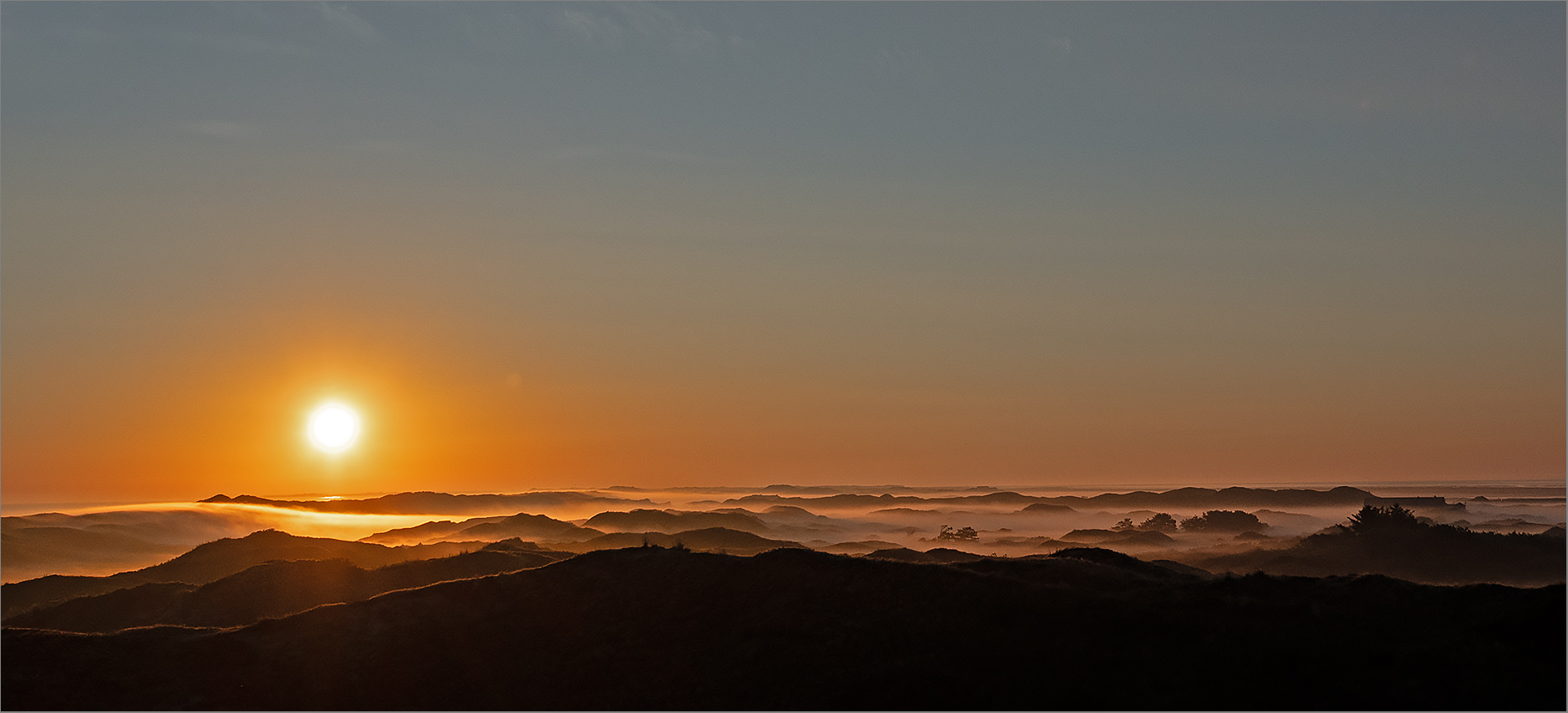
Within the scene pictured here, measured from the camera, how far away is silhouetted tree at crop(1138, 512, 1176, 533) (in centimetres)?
15150

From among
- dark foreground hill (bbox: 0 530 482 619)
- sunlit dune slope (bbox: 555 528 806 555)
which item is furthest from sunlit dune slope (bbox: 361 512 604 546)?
dark foreground hill (bbox: 0 530 482 619)

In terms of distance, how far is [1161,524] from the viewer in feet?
514

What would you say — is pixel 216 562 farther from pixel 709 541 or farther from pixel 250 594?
pixel 709 541

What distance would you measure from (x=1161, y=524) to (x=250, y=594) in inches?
4972

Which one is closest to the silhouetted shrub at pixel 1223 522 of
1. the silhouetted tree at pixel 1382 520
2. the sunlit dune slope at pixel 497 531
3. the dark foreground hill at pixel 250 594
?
the silhouetted tree at pixel 1382 520

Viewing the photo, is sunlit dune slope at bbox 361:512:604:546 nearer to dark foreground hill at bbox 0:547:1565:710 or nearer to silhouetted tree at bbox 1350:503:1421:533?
silhouetted tree at bbox 1350:503:1421:533

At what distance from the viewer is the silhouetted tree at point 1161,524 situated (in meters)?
152

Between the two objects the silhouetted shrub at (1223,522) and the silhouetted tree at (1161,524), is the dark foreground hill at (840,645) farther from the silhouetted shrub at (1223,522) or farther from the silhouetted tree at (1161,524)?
the silhouetted tree at (1161,524)

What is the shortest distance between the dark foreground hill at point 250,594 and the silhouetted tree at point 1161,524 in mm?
105430

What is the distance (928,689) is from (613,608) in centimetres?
1539

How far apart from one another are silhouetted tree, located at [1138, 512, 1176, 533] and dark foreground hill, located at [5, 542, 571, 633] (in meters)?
105

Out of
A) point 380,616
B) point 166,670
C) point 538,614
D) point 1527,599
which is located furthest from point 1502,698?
point 166,670

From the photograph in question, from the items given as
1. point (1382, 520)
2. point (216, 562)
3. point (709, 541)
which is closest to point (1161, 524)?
point (1382, 520)

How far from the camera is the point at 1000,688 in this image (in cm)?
2894
